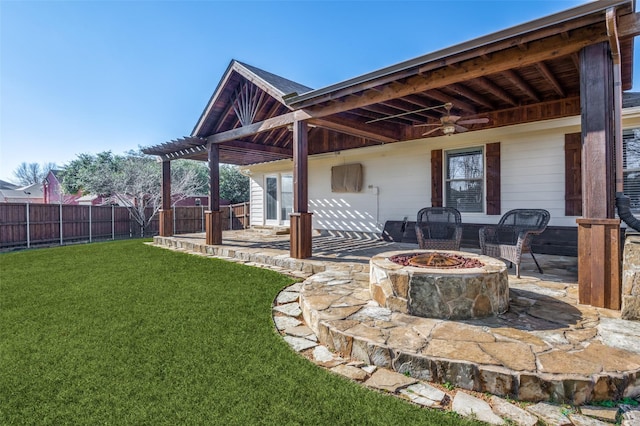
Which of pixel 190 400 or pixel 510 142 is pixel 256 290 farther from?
pixel 510 142

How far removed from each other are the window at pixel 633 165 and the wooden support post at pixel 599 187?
3.21 meters

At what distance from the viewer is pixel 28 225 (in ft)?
34.0

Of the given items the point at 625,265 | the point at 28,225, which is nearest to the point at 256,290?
the point at 625,265

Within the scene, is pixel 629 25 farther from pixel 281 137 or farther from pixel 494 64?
pixel 281 137

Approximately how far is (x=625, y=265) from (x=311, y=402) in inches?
116

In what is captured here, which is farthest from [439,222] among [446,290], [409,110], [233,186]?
[233,186]

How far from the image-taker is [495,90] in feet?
16.1

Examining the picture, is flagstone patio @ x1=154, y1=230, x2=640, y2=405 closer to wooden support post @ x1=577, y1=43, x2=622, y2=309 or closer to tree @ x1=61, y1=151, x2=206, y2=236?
wooden support post @ x1=577, y1=43, x2=622, y2=309

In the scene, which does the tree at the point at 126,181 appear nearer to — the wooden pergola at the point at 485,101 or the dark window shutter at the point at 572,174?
the wooden pergola at the point at 485,101

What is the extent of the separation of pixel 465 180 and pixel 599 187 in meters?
3.94

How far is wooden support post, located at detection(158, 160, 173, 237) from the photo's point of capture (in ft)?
33.1

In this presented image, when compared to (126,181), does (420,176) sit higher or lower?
lower

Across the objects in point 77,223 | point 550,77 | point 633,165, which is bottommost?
point 77,223

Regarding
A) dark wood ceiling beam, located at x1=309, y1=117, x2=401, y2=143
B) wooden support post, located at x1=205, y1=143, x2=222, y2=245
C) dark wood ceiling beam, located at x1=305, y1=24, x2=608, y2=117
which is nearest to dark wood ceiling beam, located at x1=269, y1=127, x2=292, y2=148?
wooden support post, located at x1=205, y1=143, x2=222, y2=245
